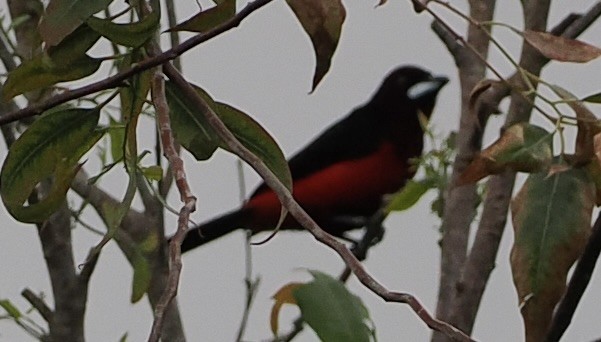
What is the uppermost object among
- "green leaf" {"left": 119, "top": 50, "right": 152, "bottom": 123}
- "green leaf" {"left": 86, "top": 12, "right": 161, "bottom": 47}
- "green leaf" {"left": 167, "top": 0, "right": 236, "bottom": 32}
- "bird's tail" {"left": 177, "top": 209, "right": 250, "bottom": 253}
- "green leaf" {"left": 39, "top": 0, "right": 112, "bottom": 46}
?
"green leaf" {"left": 39, "top": 0, "right": 112, "bottom": 46}

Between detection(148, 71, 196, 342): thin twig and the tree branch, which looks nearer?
detection(148, 71, 196, 342): thin twig

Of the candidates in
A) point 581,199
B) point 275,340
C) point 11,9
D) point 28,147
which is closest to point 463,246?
point 275,340

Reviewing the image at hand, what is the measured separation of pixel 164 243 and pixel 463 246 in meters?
0.39

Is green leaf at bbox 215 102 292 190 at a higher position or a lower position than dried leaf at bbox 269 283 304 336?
higher

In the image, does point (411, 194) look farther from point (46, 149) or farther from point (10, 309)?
point (46, 149)

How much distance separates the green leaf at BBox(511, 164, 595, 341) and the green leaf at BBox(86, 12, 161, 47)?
11.7 inches

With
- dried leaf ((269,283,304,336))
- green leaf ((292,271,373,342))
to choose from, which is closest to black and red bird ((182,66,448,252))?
dried leaf ((269,283,304,336))

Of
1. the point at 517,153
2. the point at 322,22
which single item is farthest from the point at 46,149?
the point at 517,153

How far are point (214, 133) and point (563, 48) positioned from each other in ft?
0.81

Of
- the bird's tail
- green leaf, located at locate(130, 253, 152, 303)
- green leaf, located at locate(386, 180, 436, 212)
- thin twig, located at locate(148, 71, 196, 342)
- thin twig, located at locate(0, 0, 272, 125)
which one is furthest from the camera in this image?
the bird's tail

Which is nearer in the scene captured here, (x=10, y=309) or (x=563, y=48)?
(x=563, y=48)

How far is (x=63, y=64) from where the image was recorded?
2.78 feet

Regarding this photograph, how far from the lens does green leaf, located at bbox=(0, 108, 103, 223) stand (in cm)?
89

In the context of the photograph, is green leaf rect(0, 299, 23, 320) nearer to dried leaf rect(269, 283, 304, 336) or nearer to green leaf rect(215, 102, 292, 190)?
dried leaf rect(269, 283, 304, 336)
